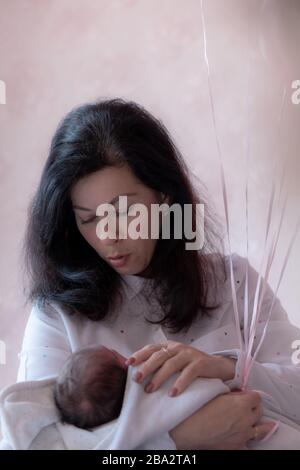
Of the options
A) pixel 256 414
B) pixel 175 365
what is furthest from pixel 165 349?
pixel 256 414

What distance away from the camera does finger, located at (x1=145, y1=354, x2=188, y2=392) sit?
2.38ft

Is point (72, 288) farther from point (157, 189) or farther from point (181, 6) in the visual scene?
point (181, 6)

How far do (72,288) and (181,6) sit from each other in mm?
468

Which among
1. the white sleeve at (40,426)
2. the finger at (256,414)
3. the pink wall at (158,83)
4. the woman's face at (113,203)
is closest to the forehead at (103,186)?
the woman's face at (113,203)

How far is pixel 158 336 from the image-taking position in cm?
88

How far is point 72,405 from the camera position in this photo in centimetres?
70

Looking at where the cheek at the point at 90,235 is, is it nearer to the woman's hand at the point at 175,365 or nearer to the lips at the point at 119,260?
the lips at the point at 119,260

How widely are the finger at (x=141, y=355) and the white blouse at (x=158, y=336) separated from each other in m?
0.10

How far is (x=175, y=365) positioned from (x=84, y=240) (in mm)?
257

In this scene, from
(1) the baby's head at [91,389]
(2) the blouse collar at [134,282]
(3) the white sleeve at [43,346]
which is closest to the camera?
(1) the baby's head at [91,389]

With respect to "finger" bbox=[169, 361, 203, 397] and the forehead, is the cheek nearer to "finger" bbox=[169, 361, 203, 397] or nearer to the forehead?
the forehead

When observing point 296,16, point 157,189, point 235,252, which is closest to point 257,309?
point 235,252

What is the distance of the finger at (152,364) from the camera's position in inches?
28.1

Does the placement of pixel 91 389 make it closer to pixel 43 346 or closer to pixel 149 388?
pixel 149 388
